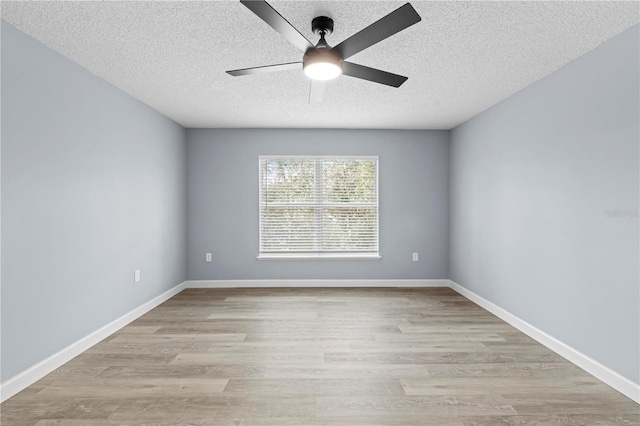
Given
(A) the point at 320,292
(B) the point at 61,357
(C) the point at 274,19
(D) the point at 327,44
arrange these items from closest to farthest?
(C) the point at 274,19 < (D) the point at 327,44 < (B) the point at 61,357 < (A) the point at 320,292

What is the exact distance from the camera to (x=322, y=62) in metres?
2.04

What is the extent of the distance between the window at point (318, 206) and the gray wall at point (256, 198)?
125mm

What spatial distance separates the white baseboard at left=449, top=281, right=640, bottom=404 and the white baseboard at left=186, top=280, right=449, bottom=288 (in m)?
1.13

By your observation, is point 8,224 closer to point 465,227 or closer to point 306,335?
point 306,335

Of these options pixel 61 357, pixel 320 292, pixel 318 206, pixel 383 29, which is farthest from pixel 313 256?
pixel 383 29

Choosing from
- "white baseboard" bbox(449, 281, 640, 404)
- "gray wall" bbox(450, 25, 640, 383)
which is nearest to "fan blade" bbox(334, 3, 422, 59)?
"gray wall" bbox(450, 25, 640, 383)

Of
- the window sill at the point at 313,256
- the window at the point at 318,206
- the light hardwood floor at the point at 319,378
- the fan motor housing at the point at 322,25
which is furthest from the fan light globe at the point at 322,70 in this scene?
the window sill at the point at 313,256

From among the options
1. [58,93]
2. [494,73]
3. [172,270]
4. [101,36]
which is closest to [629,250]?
[494,73]

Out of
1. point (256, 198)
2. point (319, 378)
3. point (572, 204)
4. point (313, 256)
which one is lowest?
point (319, 378)

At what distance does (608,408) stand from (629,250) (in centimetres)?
99

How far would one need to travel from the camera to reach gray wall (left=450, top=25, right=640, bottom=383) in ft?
7.29

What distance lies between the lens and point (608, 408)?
203 cm

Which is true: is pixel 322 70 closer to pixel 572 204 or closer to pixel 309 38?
pixel 309 38

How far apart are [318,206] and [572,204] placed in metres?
3.13
